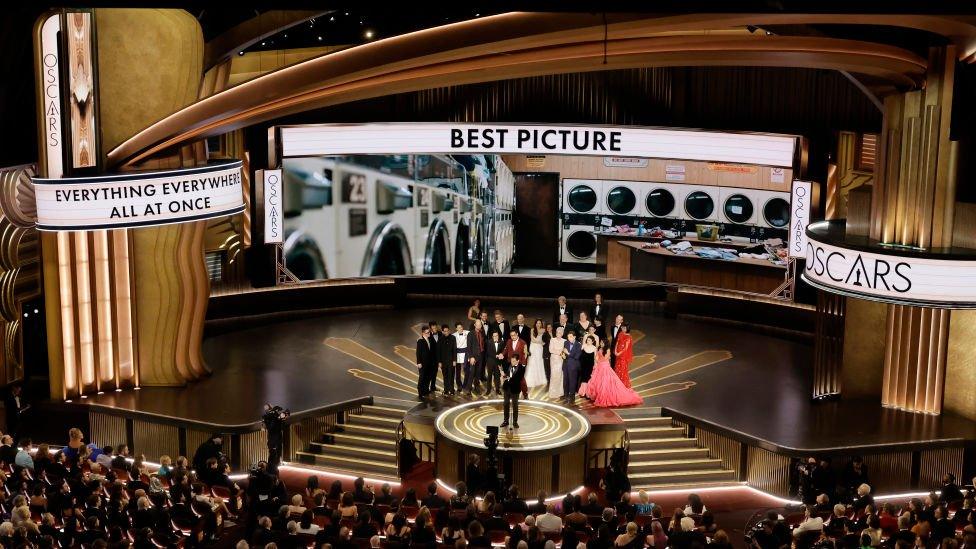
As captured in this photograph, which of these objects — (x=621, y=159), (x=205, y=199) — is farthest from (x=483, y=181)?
(x=205, y=199)

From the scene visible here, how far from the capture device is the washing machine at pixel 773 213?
21172 mm

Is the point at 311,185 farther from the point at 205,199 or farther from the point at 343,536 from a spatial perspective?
the point at 343,536

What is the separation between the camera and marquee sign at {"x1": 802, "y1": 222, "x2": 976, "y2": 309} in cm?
1143

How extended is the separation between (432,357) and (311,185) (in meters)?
5.97

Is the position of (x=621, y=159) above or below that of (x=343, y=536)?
above

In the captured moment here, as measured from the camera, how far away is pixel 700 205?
2231 cm

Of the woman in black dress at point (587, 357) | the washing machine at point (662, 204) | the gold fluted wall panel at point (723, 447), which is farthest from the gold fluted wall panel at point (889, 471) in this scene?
the washing machine at point (662, 204)

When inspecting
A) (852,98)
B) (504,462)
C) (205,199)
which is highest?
(852,98)

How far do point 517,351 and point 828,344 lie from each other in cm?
439

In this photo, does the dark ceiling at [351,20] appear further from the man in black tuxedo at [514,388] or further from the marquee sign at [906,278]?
the man in black tuxedo at [514,388]

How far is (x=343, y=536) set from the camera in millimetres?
9484

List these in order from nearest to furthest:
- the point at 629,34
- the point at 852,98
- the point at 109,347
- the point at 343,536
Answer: the point at 343,536
the point at 629,34
the point at 109,347
the point at 852,98

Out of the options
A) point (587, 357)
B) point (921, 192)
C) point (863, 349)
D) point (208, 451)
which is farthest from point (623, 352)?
point (208, 451)

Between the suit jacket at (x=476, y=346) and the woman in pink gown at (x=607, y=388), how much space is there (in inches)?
66.3
